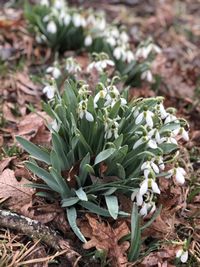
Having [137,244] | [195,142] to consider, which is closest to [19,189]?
[137,244]

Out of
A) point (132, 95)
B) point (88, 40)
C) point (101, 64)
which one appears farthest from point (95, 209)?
point (88, 40)

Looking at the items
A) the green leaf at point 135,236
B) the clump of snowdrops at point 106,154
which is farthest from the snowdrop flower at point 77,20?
the green leaf at point 135,236

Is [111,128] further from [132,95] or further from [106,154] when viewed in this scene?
[132,95]

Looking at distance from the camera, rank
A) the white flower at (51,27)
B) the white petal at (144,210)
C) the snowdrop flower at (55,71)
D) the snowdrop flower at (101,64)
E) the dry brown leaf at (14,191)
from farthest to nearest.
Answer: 1. the white flower at (51,27)
2. the snowdrop flower at (55,71)
3. the snowdrop flower at (101,64)
4. the dry brown leaf at (14,191)
5. the white petal at (144,210)

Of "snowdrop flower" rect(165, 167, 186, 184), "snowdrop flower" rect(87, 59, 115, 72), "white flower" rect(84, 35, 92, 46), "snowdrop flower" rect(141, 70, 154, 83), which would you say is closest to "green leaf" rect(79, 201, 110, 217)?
"snowdrop flower" rect(165, 167, 186, 184)

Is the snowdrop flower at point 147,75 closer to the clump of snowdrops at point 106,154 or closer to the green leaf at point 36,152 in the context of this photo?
the clump of snowdrops at point 106,154

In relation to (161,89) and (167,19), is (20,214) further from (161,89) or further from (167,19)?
(167,19)
